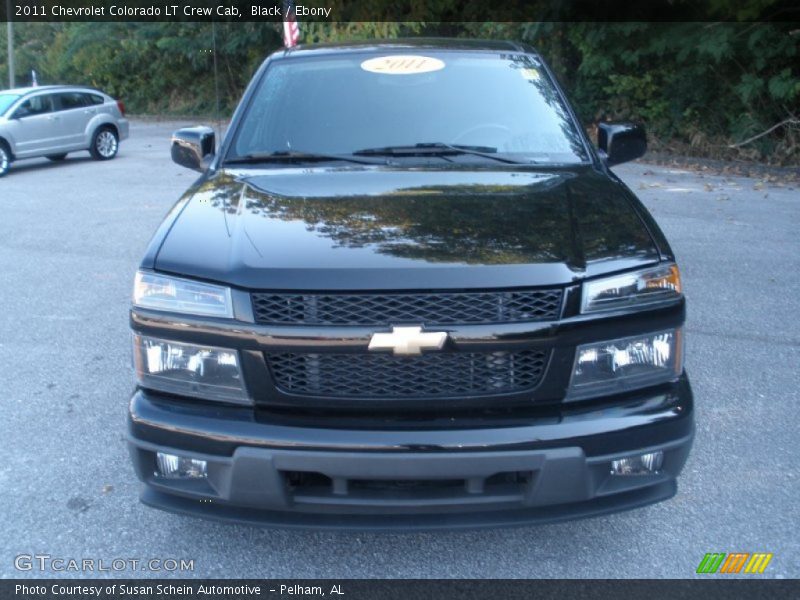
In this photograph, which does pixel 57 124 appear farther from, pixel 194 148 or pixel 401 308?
pixel 401 308

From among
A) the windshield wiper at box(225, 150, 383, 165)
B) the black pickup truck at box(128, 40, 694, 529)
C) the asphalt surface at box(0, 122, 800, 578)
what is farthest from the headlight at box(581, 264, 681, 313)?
the windshield wiper at box(225, 150, 383, 165)

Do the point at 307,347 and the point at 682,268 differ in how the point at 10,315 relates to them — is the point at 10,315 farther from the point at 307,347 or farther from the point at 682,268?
the point at 682,268

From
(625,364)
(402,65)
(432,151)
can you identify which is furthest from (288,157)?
(625,364)

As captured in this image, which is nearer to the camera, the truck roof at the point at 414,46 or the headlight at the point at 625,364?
the headlight at the point at 625,364

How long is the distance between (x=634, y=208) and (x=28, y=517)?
107 inches

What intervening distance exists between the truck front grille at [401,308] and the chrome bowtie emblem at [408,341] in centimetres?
4

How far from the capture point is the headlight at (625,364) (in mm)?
2680

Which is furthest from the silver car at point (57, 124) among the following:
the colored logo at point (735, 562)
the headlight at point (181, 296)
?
the colored logo at point (735, 562)

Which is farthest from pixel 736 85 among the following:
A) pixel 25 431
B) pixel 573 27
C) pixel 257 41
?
pixel 257 41

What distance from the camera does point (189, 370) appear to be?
2715 mm

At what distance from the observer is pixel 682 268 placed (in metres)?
7.31

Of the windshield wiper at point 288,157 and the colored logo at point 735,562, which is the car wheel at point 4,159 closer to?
the windshield wiper at point 288,157

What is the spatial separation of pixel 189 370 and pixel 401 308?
0.74 metres
